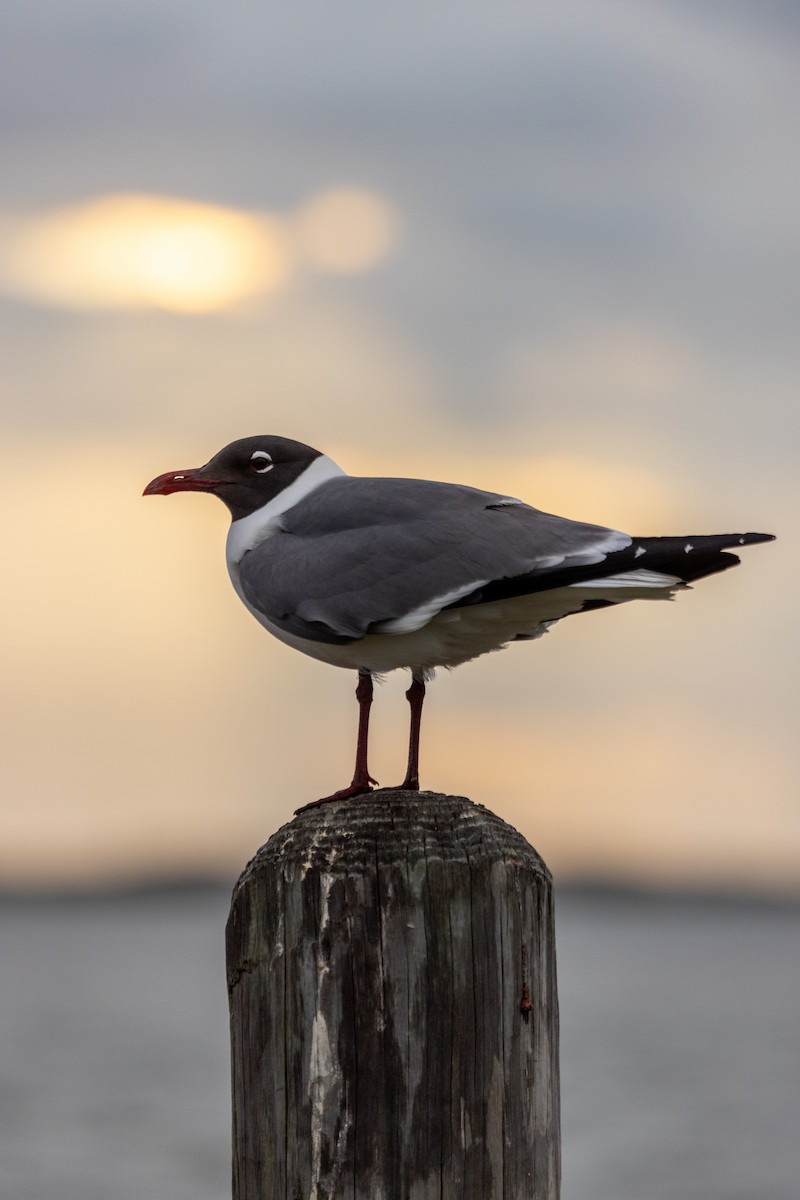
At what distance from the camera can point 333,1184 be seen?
312cm

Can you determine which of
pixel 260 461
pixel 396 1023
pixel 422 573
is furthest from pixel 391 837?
pixel 260 461

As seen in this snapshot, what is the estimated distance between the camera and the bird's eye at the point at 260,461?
6043 mm

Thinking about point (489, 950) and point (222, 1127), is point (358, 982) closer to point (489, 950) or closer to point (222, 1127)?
point (489, 950)

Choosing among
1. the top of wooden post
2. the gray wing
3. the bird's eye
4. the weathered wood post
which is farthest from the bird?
the weathered wood post

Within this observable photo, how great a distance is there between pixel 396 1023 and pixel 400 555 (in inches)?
87.7

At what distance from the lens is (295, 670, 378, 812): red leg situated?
4.97 m

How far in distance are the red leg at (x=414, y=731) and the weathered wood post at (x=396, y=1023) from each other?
183 cm

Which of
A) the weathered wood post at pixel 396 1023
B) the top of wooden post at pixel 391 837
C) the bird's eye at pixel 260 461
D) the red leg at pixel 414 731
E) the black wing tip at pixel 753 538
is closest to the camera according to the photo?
the weathered wood post at pixel 396 1023

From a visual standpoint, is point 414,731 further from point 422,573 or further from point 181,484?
point 181,484

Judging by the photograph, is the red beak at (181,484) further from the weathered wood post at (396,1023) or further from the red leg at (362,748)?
the weathered wood post at (396,1023)

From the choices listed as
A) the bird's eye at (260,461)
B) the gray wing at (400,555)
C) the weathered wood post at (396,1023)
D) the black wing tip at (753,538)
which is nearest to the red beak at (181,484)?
the bird's eye at (260,461)

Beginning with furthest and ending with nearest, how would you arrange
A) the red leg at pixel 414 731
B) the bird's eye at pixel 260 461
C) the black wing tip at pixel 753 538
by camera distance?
the bird's eye at pixel 260 461, the red leg at pixel 414 731, the black wing tip at pixel 753 538

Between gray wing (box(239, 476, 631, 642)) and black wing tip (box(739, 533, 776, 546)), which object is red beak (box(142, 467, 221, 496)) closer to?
gray wing (box(239, 476, 631, 642))

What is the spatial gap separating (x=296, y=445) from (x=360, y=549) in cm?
100
